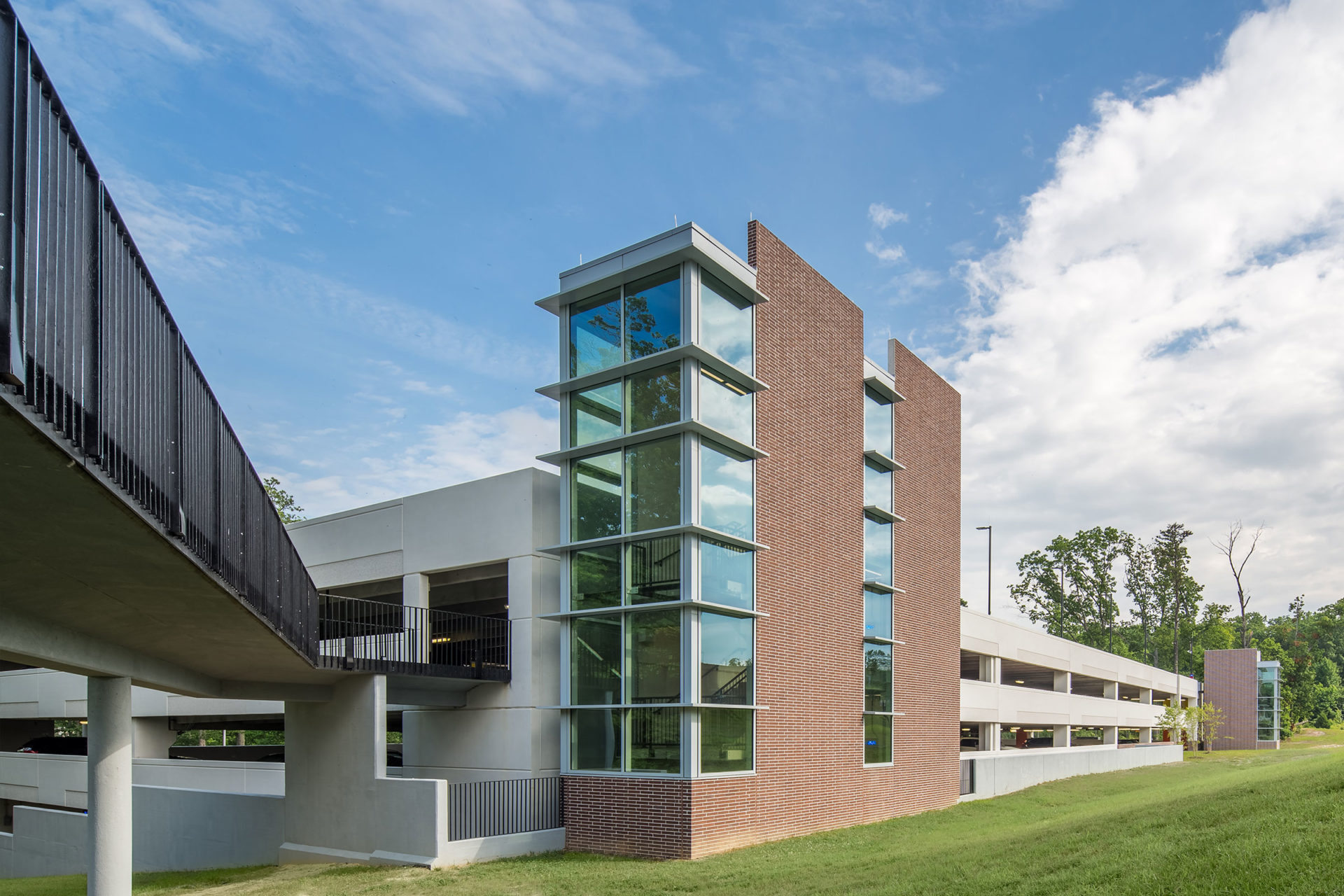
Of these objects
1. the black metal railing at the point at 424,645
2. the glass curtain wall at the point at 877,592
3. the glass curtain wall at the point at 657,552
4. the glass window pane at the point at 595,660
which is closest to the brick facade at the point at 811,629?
the glass curtain wall at the point at 877,592

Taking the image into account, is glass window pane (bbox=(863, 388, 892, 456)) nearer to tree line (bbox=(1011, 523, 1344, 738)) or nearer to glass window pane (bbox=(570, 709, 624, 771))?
glass window pane (bbox=(570, 709, 624, 771))

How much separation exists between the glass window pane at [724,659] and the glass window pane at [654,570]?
868 mm

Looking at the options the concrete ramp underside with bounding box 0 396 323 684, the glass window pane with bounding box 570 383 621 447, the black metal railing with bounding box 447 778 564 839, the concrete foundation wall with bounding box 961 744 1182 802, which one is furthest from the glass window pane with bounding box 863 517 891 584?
the concrete ramp underside with bounding box 0 396 323 684

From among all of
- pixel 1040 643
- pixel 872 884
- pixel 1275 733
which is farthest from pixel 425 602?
pixel 1275 733

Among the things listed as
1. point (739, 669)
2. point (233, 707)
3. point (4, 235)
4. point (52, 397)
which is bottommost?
point (233, 707)

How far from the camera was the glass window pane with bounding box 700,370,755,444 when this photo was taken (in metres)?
19.6

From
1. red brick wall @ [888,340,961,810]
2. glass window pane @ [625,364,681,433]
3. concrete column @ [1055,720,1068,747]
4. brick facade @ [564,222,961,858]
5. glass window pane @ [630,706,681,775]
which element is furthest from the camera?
concrete column @ [1055,720,1068,747]

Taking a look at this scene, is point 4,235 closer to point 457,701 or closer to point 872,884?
point 872,884

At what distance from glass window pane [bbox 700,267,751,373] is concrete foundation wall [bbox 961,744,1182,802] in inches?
690

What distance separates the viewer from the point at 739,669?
19.5 metres

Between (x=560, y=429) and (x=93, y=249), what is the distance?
1533 cm

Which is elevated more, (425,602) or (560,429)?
(560,429)

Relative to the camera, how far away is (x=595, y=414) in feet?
67.3

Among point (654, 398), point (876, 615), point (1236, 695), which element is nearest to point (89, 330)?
point (654, 398)
